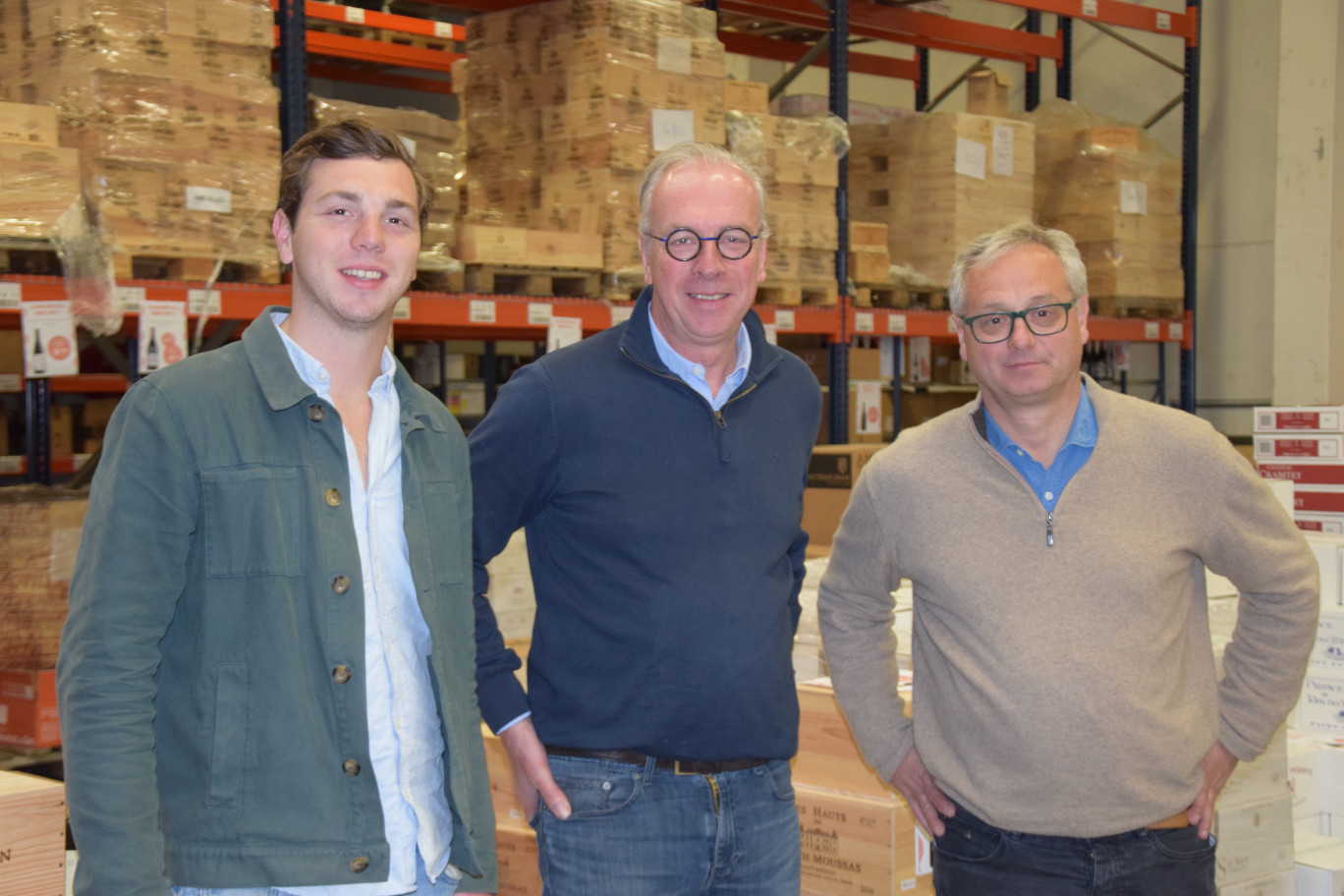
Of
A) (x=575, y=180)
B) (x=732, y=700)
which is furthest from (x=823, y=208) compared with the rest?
(x=732, y=700)

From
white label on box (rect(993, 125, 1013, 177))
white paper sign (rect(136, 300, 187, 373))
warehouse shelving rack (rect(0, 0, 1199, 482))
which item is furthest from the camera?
white label on box (rect(993, 125, 1013, 177))

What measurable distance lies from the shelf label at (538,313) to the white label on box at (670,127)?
0.85 m

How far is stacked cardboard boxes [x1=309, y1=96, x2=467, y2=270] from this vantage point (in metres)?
5.22

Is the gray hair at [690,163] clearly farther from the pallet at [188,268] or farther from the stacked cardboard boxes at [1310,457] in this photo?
the stacked cardboard boxes at [1310,457]

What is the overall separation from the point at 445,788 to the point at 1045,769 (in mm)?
1121

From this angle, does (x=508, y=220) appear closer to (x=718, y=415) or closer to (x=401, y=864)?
(x=718, y=415)

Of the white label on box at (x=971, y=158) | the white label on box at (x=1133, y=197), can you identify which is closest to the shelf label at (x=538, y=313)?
the white label on box at (x=971, y=158)

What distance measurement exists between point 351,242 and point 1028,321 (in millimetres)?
1321

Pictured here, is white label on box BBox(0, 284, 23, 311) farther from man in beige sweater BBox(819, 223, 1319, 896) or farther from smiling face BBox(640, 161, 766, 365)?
man in beige sweater BBox(819, 223, 1319, 896)

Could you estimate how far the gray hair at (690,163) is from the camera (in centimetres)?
244

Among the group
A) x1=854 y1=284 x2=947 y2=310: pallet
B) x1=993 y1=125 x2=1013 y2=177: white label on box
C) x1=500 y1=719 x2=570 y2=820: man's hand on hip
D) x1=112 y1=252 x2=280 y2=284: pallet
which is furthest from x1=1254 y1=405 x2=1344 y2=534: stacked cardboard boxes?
x1=500 y1=719 x2=570 y2=820: man's hand on hip

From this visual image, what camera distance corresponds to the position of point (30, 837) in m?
2.70

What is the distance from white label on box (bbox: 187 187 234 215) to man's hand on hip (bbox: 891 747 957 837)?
322 cm

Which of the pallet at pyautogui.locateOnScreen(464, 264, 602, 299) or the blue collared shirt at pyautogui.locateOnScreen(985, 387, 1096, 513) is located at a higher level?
the pallet at pyautogui.locateOnScreen(464, 264, 602, 299)
